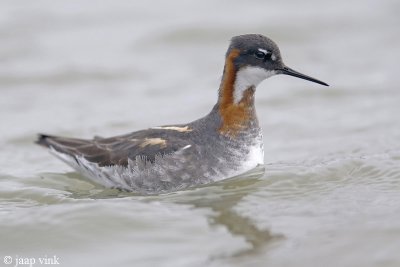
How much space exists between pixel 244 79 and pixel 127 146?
4.28ft

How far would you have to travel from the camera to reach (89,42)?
13820 millimetres

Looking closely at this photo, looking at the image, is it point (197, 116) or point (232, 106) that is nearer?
point (232, 106)

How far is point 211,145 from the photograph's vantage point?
8.30m

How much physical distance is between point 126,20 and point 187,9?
1.13 metres

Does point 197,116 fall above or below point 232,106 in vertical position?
above

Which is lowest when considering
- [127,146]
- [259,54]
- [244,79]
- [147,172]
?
[147,172]

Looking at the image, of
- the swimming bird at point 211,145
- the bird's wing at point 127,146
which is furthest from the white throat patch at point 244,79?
the bird's wing at point 127,146

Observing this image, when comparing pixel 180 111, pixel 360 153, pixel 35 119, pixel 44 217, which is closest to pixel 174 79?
pixel 180 111

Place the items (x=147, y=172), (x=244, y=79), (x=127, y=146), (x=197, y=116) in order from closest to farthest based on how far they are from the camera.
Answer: (x=147, y=172) < (x=244, y=79) < (x=127, y=146) < (x=197, y=116)

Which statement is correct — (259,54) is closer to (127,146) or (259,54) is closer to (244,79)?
(244,79)

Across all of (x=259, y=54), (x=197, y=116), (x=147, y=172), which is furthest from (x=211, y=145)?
(x=197, y=116)

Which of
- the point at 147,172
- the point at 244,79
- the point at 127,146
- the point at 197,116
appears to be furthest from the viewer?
the point at 197,116

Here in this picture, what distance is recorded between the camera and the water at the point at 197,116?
22.2 ft

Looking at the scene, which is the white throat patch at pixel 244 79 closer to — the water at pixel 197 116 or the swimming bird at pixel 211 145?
the swimming bird at pixel 211 145
